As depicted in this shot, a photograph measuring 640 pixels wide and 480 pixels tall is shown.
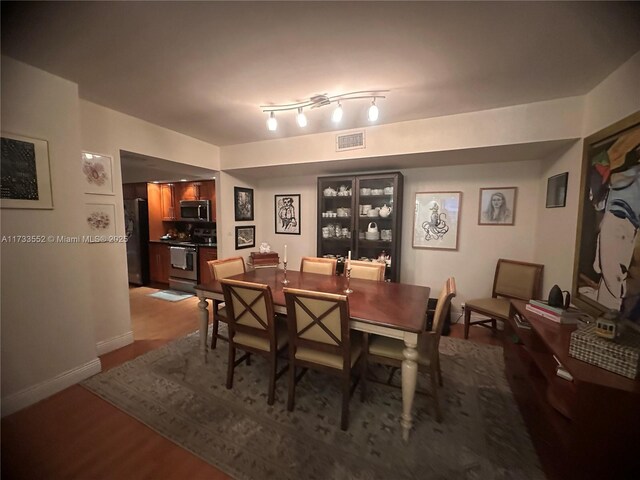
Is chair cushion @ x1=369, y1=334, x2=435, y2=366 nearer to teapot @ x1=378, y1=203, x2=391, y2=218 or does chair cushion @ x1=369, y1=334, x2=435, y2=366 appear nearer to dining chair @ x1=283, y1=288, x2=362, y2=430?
dining chair @ x1=283, y1=288, x2=362, y2=430

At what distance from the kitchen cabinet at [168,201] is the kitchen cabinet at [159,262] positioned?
585 millimetres

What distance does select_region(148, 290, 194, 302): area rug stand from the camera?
4.16 m

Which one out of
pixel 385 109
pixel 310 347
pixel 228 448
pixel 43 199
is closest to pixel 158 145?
pixel 43 199

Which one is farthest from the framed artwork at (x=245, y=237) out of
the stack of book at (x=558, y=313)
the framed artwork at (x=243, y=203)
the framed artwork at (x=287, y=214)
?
the stack of book at (x=558, y=313)

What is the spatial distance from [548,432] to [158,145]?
157 inches

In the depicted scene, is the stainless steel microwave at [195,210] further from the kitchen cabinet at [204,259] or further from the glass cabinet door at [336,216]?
the glass cabinet door at [336,216]

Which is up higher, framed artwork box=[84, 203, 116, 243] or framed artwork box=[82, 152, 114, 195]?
framed artwork box=[82, 152, 114, 195]

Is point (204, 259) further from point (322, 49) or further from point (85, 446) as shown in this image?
point (322, 49)

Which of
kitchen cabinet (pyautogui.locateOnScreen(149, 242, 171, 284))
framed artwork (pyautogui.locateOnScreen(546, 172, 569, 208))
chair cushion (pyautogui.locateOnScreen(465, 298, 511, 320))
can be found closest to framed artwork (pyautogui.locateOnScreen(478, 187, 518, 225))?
framed artwork (pyautogui.locateOnScreen(546, 172, 569, 208))

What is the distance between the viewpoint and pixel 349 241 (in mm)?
3521

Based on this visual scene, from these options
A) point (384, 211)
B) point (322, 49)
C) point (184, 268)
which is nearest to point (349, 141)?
point (384, 211)

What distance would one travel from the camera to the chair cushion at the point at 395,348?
1720mm

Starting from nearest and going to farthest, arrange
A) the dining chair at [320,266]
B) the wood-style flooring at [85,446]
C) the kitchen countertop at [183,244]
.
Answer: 1. the wood-style flooring at [85,446]
2. the dining chair at [320,266]
3. the kitchen countertop at [183,244]

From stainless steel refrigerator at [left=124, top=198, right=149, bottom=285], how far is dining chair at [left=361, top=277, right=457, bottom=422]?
15.8ft
